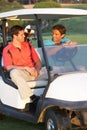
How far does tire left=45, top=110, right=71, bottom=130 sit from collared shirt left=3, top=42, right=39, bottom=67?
1187mm

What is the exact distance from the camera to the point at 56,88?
5645mm

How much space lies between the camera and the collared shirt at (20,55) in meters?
6.78

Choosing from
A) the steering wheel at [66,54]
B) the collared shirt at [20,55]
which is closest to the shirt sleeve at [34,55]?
the collared shirt at [20,55]

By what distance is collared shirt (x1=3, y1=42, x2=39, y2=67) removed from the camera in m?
6.78

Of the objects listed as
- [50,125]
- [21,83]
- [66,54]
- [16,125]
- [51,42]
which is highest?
[51,42]

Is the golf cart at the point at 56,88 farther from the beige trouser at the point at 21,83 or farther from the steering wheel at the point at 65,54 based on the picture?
the beige trouser at the point at 21,83

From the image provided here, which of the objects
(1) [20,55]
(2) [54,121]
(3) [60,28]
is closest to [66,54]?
(3) [60,28]

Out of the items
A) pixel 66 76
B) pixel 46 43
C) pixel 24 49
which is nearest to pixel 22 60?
pixel 24 49

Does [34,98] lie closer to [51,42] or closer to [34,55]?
[51,42]

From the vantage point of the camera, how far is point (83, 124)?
17.9 ft

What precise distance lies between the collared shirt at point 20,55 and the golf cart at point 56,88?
20cm

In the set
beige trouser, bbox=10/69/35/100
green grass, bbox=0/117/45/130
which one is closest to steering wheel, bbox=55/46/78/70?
beige trouser, bbox=10/69/35/100

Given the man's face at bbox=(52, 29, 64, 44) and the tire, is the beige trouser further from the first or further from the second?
the man's face at bbox=(52, 29, 64, 44)

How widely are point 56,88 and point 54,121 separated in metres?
0.36
